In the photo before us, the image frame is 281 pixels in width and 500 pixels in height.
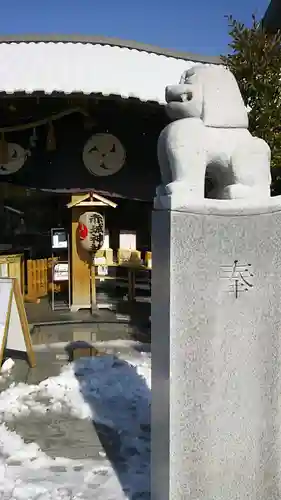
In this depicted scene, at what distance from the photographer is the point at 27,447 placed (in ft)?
14.6

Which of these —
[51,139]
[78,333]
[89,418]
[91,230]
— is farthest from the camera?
[51,139]

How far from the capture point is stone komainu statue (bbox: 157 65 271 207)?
3.21 m

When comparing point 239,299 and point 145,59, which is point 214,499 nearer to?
point 239,299

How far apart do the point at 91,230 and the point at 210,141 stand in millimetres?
6694

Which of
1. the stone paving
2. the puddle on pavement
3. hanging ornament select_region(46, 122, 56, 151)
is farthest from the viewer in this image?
hanging ornament select_region(46, 122, 56, 151)

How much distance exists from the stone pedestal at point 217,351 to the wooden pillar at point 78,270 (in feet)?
22.6

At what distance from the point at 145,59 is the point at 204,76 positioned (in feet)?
23.8

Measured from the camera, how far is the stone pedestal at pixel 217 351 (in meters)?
3.12

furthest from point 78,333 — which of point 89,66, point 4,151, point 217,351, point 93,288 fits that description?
point 217,351

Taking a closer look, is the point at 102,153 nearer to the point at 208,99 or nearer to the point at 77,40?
the point at 77,40

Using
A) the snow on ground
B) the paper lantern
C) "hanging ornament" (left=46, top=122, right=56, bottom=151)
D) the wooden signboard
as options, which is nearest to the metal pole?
the paper lantern

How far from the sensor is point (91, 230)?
32.3 ft

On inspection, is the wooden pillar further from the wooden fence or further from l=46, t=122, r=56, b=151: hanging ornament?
the wooden fence

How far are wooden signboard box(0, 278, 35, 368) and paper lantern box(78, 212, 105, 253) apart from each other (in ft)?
11.3
